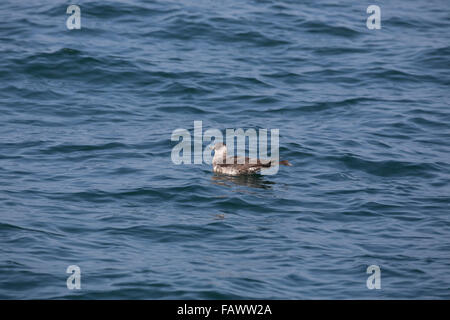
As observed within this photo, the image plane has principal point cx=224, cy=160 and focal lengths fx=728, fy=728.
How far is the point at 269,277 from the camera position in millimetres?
A: 10586

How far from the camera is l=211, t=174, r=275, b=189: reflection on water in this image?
46.8ft

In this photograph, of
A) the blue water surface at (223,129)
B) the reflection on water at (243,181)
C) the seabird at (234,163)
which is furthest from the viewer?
the seabird at (234,163)

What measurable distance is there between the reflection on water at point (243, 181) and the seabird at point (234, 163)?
13 cm

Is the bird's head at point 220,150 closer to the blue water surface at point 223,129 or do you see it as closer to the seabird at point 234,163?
the seabird at point 234,163

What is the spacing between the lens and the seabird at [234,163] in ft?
47.6

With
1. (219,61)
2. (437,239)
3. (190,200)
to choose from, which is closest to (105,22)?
(219,61)

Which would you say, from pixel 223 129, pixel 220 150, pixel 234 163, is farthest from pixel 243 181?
pixel 223 129

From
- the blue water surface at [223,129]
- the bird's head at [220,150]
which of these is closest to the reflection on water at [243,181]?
the blue water surface at [223,129]

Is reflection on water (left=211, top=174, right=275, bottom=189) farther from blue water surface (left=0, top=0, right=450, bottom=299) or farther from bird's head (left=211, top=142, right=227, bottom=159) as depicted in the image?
bird's head (left=211, top=142, right=227, bottom=159)

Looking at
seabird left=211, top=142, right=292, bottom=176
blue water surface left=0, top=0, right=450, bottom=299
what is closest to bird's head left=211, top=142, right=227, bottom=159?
seabird left=211, top=142, right=292, bottom=176

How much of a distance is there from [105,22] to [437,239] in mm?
13881

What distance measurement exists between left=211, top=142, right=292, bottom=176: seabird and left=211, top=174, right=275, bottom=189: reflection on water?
0.13 m
